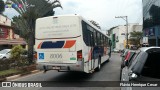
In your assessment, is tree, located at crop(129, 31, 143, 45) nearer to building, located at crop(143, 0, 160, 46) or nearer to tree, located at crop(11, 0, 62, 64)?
building, located at crop(143, 0, 160, 46)

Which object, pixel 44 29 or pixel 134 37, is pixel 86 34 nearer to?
pixel 44 29

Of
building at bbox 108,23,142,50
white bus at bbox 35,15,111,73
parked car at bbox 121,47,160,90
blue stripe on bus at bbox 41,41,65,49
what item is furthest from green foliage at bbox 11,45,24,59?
building at bbox 108,23,142,50

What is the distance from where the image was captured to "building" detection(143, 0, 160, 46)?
178ft

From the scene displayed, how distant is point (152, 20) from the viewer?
5816 centimetres

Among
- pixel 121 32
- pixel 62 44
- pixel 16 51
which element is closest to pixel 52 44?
pixel 62 44

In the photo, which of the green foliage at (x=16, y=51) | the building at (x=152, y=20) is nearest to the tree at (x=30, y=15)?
the green foliage at (x=16, y=51)

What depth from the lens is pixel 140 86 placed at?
461cm

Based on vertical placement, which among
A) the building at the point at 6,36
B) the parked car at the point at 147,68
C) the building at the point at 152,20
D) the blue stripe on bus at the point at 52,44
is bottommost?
the parked car at the point at 147,68

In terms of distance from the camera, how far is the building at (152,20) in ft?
178

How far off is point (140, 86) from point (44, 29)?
361 inches

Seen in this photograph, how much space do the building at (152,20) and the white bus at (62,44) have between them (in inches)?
1719

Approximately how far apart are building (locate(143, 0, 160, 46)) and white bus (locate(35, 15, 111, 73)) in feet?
143

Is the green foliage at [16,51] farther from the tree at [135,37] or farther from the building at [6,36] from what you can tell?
the tree at [135,37]

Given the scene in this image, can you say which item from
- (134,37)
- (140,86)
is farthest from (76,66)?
(134,37)
